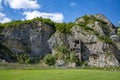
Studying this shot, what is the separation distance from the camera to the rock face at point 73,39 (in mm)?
99938

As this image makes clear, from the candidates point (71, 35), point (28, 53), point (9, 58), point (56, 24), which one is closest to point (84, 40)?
point (71, 35)

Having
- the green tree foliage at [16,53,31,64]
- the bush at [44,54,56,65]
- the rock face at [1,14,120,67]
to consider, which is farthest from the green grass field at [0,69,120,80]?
the rock face at [1,14,120,67]

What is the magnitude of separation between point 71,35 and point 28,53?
20.3 m

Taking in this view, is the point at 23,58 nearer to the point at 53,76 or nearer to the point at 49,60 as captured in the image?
the point at 49,60

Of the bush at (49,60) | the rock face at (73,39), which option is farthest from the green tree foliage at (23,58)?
the bush at (49,60)

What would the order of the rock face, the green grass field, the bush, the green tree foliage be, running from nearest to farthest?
the green grass field < the green tree foliage < the bush < the rock face

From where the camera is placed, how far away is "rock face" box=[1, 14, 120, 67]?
9994 centimetres

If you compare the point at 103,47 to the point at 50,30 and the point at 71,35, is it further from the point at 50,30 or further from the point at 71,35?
the point at 50,30

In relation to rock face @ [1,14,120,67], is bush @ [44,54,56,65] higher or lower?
lower

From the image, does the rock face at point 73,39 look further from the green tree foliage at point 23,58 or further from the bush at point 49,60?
the green tree foliage at point 23,58

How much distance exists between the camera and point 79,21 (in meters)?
116

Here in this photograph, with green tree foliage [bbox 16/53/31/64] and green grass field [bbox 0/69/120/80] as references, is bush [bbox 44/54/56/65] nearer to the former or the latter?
green tree foliage [bbox 16/53/31/64]

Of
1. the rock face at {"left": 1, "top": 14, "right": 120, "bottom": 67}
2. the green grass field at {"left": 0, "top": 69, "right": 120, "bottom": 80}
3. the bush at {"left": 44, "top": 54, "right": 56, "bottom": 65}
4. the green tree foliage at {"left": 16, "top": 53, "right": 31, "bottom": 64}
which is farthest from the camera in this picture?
the rock face at {"left": 1, "top": 14, "right": 120, "bottom": 67}

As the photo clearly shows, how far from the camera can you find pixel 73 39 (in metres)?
106
